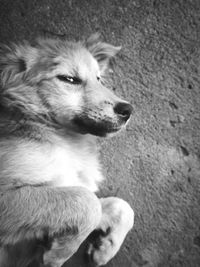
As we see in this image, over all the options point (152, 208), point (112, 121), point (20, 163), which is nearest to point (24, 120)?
point (20, 163)

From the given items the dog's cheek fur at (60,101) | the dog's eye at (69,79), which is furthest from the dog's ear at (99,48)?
the dog's cheek fur at (60,101)

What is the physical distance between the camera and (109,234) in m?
2.29

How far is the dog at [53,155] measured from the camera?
2021 millimetres

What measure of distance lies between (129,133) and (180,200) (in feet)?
2.33

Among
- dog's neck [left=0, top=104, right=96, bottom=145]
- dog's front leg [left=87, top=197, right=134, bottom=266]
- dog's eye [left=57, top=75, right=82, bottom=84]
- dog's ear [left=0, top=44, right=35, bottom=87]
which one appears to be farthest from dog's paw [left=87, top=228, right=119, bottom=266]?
dog's ear [left=0, top=44, right=35, bottom=87]

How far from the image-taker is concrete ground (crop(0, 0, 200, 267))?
282cm

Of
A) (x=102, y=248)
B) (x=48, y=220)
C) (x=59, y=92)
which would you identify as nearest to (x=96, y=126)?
(x=59, y=92)

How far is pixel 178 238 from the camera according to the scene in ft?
Result: 9.25

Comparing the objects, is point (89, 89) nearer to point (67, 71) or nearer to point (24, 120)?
point (67, 71)

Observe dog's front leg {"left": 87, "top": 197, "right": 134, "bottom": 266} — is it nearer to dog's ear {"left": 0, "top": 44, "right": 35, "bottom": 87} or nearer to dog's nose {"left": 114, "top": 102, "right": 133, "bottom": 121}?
dog's nose {"left": 114, "top": 102, "right": 133, "bottom": 121}

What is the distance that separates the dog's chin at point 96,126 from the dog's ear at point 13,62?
55 centimetres

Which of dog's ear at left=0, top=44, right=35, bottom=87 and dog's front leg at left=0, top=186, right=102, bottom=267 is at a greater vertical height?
dog's ear at left=0, top=44, right=35, bottom=87

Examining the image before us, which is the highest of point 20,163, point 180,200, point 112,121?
point 112,121

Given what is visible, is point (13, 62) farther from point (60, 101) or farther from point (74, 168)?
point (74, 168)
